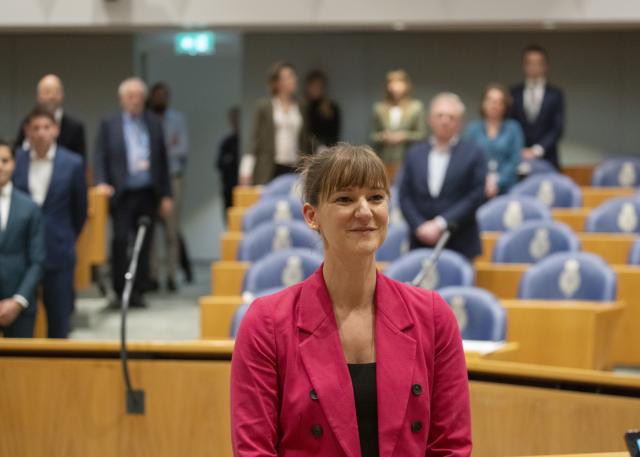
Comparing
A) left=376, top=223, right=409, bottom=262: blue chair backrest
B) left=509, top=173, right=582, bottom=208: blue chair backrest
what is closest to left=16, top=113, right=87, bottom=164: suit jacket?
Result: left=376, top=223, right=409, bottom=262: blue chair backrest

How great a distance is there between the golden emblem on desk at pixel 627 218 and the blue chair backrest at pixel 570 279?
5.93 feet

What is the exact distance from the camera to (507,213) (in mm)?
7629

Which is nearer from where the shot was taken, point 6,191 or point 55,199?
point 6,191

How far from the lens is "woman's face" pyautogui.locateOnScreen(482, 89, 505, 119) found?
845cm

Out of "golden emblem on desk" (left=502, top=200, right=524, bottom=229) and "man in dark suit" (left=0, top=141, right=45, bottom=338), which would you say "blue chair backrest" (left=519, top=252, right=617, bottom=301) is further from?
"man in dark suit" (left=0, top=141, right=45, bottom=338)

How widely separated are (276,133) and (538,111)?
2152mm

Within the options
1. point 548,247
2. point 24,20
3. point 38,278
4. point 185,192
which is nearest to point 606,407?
Answer: point 38,278

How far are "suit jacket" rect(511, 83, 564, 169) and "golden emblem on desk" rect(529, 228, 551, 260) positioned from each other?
3.02 metres

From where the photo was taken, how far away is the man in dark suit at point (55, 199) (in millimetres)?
5887

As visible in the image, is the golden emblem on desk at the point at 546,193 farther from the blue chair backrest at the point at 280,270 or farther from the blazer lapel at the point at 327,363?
the blazer lapel at the point at 327,363

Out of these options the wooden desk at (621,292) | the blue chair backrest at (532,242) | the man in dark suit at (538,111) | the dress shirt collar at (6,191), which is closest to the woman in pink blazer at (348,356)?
the dress shirt collar at (6,191)

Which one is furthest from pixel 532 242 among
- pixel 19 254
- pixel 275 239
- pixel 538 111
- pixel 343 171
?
pixel 343 171

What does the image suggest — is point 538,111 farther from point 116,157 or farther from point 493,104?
point 116,157

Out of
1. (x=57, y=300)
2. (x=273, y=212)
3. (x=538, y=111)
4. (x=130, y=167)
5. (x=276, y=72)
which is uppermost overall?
(x=276, y=72)
